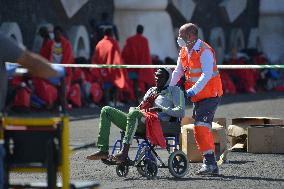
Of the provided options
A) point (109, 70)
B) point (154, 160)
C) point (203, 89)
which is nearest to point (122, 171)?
point (154, 160)

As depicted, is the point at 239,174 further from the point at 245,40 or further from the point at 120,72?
the point at 245,40

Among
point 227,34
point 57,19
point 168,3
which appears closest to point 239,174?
point 57,19

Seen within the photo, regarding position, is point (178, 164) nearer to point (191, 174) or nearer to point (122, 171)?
point (191, 174)

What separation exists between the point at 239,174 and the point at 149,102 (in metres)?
1.11

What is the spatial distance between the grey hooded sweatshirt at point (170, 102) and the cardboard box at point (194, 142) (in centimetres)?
129

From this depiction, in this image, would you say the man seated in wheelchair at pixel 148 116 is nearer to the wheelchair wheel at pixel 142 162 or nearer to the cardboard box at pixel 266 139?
the wheelchair wheel at pixel 142 162

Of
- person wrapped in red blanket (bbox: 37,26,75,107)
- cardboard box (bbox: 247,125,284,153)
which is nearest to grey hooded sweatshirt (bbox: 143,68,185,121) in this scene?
cardboard box (bbox: 247,125,284,153)

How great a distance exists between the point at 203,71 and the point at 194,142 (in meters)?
1.64

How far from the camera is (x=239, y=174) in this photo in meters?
13.2

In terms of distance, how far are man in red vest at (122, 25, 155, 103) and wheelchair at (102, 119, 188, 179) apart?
13.6 meters

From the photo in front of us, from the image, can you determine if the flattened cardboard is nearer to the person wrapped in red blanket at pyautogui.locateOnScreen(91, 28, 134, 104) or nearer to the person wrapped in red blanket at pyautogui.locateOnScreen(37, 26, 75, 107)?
the person wrapped in red blanket at pyautogui.locateOnScreen(37, 26, 75, 107)

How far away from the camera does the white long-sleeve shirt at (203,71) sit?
42.3ft

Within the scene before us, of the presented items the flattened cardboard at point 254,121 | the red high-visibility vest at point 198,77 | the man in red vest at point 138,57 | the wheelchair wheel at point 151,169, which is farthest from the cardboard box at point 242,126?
the man in red vest at point 138,57

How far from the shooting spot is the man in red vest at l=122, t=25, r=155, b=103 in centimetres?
2675
